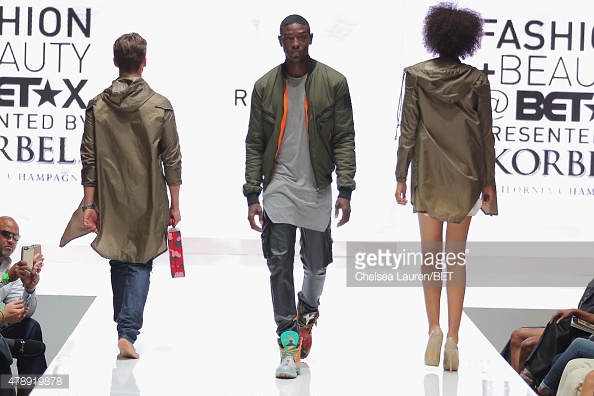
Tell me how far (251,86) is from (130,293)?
3403 millimetres

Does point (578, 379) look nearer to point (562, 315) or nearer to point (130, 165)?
point (562, 315)

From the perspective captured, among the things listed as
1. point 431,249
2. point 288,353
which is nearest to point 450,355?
point 431,249

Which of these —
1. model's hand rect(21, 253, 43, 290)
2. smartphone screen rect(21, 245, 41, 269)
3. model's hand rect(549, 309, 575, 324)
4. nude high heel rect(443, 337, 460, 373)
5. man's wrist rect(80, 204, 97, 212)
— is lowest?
nude high heel rect(443, 337, 460, 373)

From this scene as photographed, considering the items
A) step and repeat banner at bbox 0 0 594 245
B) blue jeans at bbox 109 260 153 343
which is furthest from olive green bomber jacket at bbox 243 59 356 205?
step and repeat banner at bbox 0 0 594 245

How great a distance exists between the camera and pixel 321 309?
568 centimetres

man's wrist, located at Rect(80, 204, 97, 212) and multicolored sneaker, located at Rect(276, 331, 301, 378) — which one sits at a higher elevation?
man's wrist, located at Rect(80, 204, 97, 212)

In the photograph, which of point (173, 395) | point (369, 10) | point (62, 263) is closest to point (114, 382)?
point (173, 395)

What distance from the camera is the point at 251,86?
7566 millimetres

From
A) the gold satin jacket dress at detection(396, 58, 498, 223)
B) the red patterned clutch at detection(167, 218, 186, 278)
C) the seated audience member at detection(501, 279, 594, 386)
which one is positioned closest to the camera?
the gold satin jacket dress at detection(396, 58, 498, 223)

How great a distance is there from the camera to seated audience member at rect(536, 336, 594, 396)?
14.4ft

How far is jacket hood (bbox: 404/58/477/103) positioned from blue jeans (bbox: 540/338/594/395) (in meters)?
1.17

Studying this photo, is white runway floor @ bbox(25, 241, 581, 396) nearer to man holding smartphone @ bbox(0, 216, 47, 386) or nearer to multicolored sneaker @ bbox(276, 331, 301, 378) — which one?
multicolored sneaker @ bbox(276, 331, 301, 378)

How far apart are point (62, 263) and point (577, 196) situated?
12.2 ft

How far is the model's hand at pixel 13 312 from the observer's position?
4.38 m
